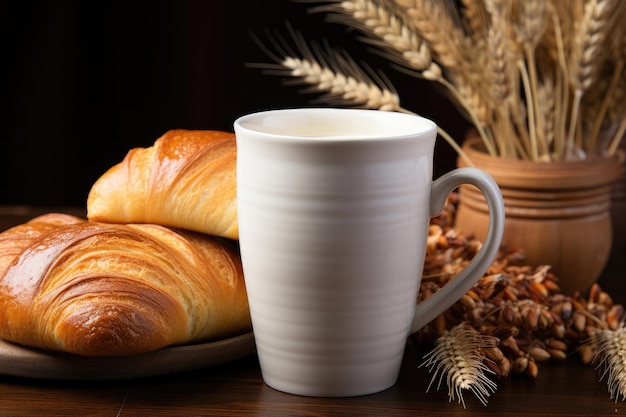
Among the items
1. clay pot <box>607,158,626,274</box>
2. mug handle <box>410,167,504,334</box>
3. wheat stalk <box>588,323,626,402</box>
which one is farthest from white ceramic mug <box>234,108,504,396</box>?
clay pot <box>607,158,626,274</box>

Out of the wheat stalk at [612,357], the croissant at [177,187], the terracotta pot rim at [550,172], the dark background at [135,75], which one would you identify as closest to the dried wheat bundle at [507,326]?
the wheat stalk at [612,357]

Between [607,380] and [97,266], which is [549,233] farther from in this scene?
[97,266]

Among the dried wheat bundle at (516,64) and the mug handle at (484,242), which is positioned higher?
the dried wheat bundle at (516,64)

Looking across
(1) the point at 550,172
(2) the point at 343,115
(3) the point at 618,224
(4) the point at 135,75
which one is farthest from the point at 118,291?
(4) the point at 135,75

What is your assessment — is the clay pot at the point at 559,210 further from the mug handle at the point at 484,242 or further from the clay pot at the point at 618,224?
the mug handle at the point at 484,242

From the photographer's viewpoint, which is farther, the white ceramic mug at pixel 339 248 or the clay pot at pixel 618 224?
the clay pot at pixel 618 224

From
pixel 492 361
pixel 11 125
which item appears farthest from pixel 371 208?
pixel 11 125

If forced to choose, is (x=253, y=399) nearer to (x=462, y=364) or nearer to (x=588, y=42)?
(x=462, y=364)
